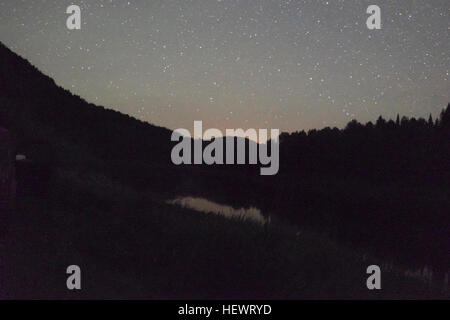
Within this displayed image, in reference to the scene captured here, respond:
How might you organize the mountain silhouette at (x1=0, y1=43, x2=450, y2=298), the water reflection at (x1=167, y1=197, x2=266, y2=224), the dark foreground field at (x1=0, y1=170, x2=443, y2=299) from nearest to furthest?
the dark foreground field at (x1=0, y1=170, x2=443, y2=299) < the mountain silhouette at (x1=0, y1=43, x2=450, y2=298) < the water reflection at (x1=167, y1=197, x2=266, y2=224)

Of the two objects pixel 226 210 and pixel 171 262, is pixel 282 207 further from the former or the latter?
pixel 171 262

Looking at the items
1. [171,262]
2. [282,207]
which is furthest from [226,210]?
[171,262]

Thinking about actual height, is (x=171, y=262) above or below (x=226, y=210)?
above

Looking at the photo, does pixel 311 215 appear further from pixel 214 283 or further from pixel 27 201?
pixel 214 283

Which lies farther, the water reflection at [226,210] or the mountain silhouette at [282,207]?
the water reflection at [226,210]

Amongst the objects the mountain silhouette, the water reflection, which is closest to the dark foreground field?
the mountain silhouette

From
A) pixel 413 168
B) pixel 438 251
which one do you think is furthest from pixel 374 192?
pixel 438 251

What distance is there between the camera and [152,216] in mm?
14078

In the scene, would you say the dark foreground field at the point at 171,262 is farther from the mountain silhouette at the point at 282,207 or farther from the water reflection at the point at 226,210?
the water reflection at the point at 226,210

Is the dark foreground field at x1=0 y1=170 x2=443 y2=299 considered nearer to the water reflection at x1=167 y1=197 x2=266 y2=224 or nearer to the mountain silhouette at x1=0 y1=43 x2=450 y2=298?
the mountain silhouette at x1=0 y1=43 x2=450 y2=298

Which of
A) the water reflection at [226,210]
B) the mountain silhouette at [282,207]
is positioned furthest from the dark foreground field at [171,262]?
the water reflection at [226,210]

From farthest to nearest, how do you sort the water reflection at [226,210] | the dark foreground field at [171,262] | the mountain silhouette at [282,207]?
the water reflection at [226,210] < the mountain silhouette at [282,207] < the dark foreground field at [171,262]

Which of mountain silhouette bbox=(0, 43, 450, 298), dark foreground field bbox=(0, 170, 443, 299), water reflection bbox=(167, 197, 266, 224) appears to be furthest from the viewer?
water reflection bbox=(167, 197, 266, 224)
